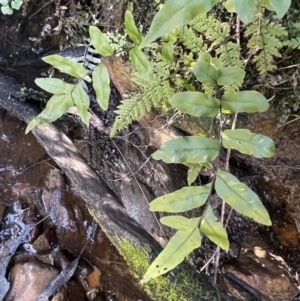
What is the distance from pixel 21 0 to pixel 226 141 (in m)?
1.99

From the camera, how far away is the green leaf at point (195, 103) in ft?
4.72

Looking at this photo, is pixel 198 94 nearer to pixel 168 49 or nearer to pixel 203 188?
pixel 203 188

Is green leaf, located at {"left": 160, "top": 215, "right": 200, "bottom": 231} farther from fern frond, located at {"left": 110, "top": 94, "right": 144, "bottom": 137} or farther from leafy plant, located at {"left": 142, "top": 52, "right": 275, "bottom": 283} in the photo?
fern frond, located at {"left": 110, "top": 94, "right": 144, "bottom": 137}

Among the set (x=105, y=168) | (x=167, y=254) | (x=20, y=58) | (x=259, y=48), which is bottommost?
(x=105, y=168)

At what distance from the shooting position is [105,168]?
3234 millimetres

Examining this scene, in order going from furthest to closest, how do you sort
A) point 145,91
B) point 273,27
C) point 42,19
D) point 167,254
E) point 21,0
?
1. point 42,19
2. point 21,0
3. point 145,91
4. point 273,27
5. point 167,254

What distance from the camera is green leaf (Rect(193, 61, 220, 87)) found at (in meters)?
1.48

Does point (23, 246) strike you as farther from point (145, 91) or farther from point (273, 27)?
point (273, 27)

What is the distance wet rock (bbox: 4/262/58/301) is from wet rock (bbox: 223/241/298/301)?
1.41 metres

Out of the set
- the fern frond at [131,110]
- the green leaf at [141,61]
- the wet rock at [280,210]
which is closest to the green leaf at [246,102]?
the green leaf at [141,61]

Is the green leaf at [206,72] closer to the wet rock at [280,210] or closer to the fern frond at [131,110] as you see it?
the fern frond at [131,110]

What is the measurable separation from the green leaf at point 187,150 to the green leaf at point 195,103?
4.0 inches

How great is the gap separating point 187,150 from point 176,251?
1.12 ft

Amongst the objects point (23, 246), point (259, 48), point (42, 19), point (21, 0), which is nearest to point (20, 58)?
point (42, 19)
